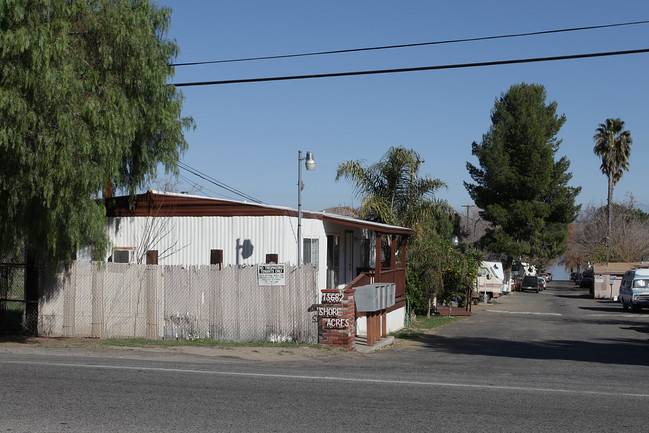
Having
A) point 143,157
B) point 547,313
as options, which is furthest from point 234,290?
point 547,313

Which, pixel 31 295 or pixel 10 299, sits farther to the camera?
pixel 10 299

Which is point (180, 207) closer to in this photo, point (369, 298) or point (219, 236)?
point (219, 236)

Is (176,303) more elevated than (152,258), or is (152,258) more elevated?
(152,258)

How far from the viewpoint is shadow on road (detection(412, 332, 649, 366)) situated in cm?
1623

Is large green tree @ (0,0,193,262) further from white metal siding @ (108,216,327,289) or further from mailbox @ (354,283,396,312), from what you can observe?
mailbox @ (354,283,396,312)

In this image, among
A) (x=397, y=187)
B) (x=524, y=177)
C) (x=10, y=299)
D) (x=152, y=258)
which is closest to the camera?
(x=152, y=258)

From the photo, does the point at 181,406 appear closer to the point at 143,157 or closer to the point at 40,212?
the point at 40,212

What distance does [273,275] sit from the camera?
619 inches

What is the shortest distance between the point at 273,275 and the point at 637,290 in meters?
27.5

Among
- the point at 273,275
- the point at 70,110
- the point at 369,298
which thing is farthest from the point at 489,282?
the point at 70,110

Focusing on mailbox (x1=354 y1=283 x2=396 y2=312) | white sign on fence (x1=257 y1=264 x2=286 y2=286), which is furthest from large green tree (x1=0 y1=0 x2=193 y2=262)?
mailbox (x1=354 y1=283 x2=396 y2=312)

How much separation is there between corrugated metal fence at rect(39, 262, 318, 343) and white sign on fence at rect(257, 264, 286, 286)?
0.10m

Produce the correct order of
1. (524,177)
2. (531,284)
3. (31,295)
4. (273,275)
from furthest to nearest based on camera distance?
(531,284), (524,177), (31,295), (273,275)

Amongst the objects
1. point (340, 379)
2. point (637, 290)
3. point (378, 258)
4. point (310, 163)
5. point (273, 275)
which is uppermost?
point (310, 163)
